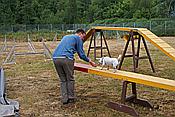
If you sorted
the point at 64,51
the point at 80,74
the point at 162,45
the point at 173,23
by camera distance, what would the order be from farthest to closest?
1. the point at 173,23
2. the point at 80,74
3. the point at 162,45
4. the point at 64,51

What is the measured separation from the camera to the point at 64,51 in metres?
6.61

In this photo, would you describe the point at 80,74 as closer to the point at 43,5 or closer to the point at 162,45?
the point at 162,45

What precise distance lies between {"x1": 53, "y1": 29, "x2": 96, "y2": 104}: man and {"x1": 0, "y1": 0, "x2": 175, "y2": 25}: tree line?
4932cm

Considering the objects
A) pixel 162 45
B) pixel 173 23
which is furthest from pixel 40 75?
pixel 173 23

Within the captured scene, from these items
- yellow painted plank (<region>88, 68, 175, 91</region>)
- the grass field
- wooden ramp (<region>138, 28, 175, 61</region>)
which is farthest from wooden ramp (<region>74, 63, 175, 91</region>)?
wooden ramp (<region>138, 28, 175, 61</region>)

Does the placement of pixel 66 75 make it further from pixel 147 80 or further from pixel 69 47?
pixel 147 80

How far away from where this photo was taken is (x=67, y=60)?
21.5 ft

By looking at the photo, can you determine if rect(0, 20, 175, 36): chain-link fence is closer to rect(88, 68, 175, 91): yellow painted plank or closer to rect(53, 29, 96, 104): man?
rect(53, 29, 96, 104): man

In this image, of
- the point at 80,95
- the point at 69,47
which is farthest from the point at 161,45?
the point at 69,47

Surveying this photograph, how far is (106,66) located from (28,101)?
180 cm

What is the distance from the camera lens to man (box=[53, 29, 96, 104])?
6.57 metres

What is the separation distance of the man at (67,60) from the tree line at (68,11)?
4932 centimetres

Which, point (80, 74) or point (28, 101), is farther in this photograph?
point (80, 74)

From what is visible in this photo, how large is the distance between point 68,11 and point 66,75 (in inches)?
2267
